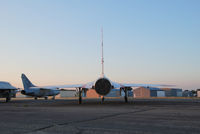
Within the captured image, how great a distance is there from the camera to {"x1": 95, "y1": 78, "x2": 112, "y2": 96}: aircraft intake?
58.7 ft

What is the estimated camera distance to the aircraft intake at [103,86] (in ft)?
58.7

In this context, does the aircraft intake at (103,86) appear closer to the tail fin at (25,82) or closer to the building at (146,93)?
the tail fin at (25,82)

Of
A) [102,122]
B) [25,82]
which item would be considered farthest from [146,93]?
[102,122]

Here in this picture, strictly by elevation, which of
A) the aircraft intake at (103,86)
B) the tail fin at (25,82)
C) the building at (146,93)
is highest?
the tail fin at (25,82)

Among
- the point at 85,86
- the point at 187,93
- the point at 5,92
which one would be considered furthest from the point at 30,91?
the point at 187,93

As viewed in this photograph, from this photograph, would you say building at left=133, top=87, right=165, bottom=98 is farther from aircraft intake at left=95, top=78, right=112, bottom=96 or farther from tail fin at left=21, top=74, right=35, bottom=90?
aircraft intake at left=95, top=78, right=112, bottom=96

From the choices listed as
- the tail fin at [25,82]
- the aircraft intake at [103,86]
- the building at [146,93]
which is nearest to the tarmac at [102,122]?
the aircraft intake at [103,86]

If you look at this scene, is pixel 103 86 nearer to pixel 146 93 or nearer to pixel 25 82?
pixel 25 82

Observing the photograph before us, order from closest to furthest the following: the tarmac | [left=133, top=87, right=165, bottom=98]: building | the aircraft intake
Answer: the tarmac, the aircraft intake, [left=133, top=87, right=165, bottom=98]: building

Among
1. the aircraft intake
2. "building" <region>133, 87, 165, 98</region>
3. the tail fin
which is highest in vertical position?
the tail fin

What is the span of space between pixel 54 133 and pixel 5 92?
34.0m

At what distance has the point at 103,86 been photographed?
17.9m

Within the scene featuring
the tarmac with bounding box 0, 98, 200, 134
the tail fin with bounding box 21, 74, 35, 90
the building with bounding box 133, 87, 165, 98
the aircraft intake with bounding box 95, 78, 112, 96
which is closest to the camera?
the tarmac with bounding box 0, 98, 200, 134

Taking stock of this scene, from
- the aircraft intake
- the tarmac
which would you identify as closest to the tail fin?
the aircraft intake
